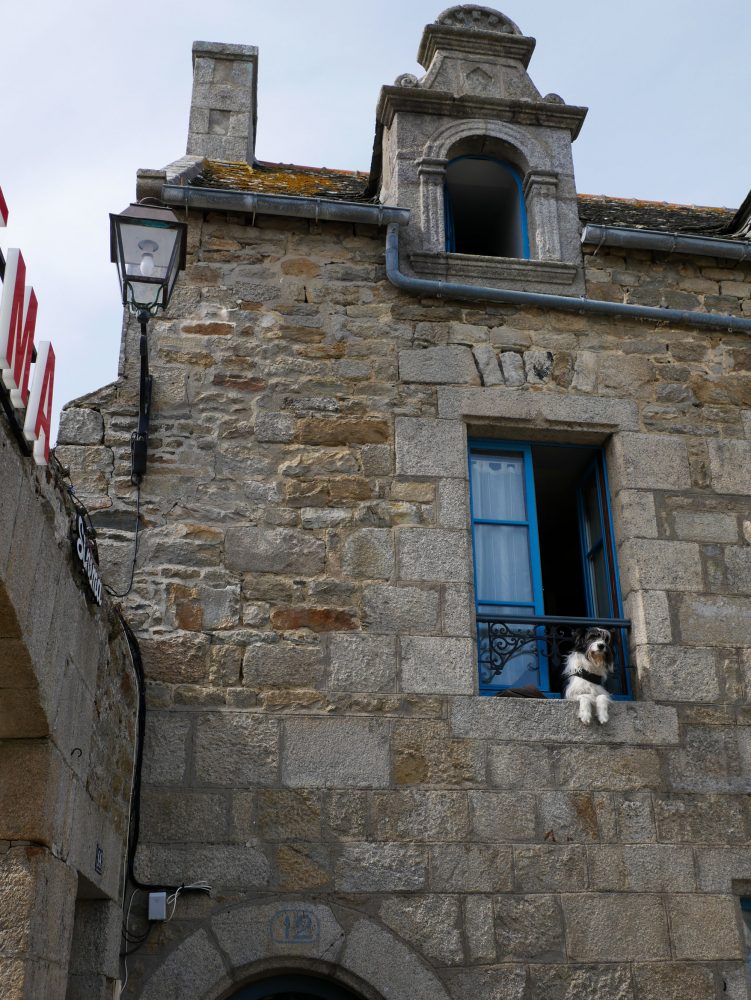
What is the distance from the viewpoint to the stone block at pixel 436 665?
522cm

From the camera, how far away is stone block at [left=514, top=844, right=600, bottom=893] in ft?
16.0

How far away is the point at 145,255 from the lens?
5.17 metres

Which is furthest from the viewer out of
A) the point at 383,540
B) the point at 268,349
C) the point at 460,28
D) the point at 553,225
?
the point at 460,28

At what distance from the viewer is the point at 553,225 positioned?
6613 mm

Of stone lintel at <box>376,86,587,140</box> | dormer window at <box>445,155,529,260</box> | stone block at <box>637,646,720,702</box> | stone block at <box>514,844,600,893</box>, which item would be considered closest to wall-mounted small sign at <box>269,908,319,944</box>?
stone block at <box>514,844,600,893</box>

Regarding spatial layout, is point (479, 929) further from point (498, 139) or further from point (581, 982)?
point (498, 139)

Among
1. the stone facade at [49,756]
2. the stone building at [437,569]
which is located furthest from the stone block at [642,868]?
the stone facade at [49,756]

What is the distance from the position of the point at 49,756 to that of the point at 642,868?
109 inches

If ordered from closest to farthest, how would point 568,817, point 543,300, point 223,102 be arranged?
point 568,817, point 543,300, point 223,102

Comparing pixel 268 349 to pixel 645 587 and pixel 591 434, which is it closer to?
pixel 591 434

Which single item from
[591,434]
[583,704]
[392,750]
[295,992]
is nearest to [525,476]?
[591,434]

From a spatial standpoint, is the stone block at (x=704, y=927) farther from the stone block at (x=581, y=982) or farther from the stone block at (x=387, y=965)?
the stone block at (x=387, y=965)

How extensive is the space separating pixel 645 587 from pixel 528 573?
0.59 meters

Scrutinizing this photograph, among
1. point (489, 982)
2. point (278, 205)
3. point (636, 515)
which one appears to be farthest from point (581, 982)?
point (278, 205)
